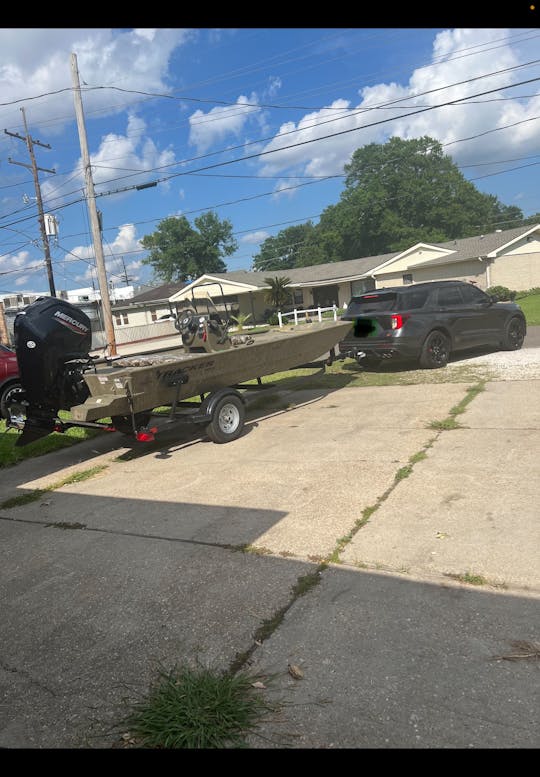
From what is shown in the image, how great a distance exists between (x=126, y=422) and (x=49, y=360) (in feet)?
3.97

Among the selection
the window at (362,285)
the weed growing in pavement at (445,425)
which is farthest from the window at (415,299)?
the window at (362,285)

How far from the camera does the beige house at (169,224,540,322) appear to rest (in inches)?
1334

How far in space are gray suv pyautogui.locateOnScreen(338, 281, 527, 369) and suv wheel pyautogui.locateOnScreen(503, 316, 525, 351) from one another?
13.8 inches

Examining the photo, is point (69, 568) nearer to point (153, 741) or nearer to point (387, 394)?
point (153, 741)

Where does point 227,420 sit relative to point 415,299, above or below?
below

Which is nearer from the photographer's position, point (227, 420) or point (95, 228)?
point (227, 420)

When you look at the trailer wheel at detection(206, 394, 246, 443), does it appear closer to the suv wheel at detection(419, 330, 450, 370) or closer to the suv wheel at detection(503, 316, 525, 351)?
the suv wheel at detection(419, 330, 450, 370)

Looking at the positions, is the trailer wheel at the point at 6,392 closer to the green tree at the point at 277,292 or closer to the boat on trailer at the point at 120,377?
the boat on trailer at the point at 120,377

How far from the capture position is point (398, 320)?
1014 cm

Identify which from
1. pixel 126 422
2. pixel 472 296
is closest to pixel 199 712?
pixel 126 422

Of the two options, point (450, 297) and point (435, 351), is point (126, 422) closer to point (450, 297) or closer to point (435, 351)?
point (435, 351)

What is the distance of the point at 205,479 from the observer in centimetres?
572

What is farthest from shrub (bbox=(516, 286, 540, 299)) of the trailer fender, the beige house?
the trailer fender

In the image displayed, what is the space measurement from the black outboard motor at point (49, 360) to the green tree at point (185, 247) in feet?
241
